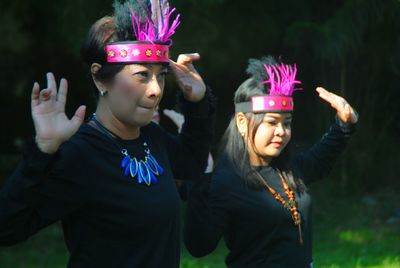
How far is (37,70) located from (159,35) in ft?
23.2

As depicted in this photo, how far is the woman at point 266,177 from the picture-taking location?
362 cm

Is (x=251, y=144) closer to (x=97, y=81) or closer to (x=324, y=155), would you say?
(x=324, y=155)

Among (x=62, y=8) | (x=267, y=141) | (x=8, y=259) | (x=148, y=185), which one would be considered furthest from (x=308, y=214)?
(x=62, y=8)

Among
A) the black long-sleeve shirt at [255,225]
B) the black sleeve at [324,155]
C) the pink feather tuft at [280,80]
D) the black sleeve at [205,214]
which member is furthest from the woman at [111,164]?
the black sleeve at [324,155]

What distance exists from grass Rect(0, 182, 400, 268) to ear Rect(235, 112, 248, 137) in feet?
7.45

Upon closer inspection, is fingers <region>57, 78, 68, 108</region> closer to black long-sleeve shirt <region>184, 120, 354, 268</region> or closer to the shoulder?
black long-sleeve shirt <region>184, 120, 354, 268</region>

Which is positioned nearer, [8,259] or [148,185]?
[148,185]

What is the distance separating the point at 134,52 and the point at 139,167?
1.35 feet

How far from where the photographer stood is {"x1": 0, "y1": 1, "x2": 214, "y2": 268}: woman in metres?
2.21

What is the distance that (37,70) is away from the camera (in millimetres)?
9547

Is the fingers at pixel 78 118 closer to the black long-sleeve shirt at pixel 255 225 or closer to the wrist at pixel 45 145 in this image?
the wrist at pixel 45 145

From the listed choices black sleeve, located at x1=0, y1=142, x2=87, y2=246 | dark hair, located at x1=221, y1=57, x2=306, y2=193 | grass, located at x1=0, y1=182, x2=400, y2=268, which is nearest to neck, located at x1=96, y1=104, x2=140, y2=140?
black sleeve, located at x1=0, y1=142, x2=87, y2=246

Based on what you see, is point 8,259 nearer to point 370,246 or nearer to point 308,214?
point 370,246

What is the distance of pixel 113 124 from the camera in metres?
2.62
